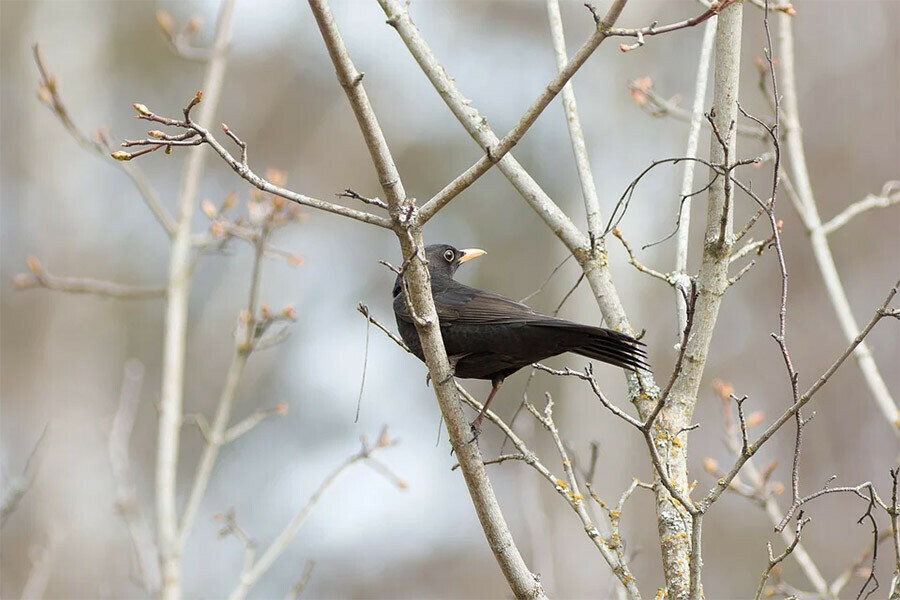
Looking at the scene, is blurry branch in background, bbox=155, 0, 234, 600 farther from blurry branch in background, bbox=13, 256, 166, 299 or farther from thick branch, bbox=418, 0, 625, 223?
thick branch, bbox=418, 0, 625, 223

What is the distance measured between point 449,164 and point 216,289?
4.60m

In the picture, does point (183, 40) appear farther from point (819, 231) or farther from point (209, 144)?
point (819, 231)

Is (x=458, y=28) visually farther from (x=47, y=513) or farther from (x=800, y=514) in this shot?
(x=800, y=514)

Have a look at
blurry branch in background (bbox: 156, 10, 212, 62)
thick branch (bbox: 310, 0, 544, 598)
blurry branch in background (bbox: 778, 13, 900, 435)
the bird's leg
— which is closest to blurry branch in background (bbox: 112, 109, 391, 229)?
thick branch (bbox: 310, 0, 544, 598)

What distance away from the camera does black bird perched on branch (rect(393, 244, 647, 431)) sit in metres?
3.71

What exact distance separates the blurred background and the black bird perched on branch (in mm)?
6344

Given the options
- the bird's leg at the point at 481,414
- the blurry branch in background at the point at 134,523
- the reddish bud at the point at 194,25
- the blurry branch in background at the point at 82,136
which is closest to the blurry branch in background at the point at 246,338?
the blurry branch in background at the point at 134,523

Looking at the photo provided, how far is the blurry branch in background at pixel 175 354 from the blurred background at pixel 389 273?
4.92m

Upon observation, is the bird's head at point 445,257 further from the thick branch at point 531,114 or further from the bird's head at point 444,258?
the thick branch at point 531,114

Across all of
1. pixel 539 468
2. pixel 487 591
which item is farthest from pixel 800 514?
pixel 487 591

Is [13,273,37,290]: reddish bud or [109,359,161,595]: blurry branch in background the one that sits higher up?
[13,273,37,290]: reddish bud

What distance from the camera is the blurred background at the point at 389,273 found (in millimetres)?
12523

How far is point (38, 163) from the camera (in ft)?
50.3

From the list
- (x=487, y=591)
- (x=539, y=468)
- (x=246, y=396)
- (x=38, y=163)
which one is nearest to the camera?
(x=539, y=468)
